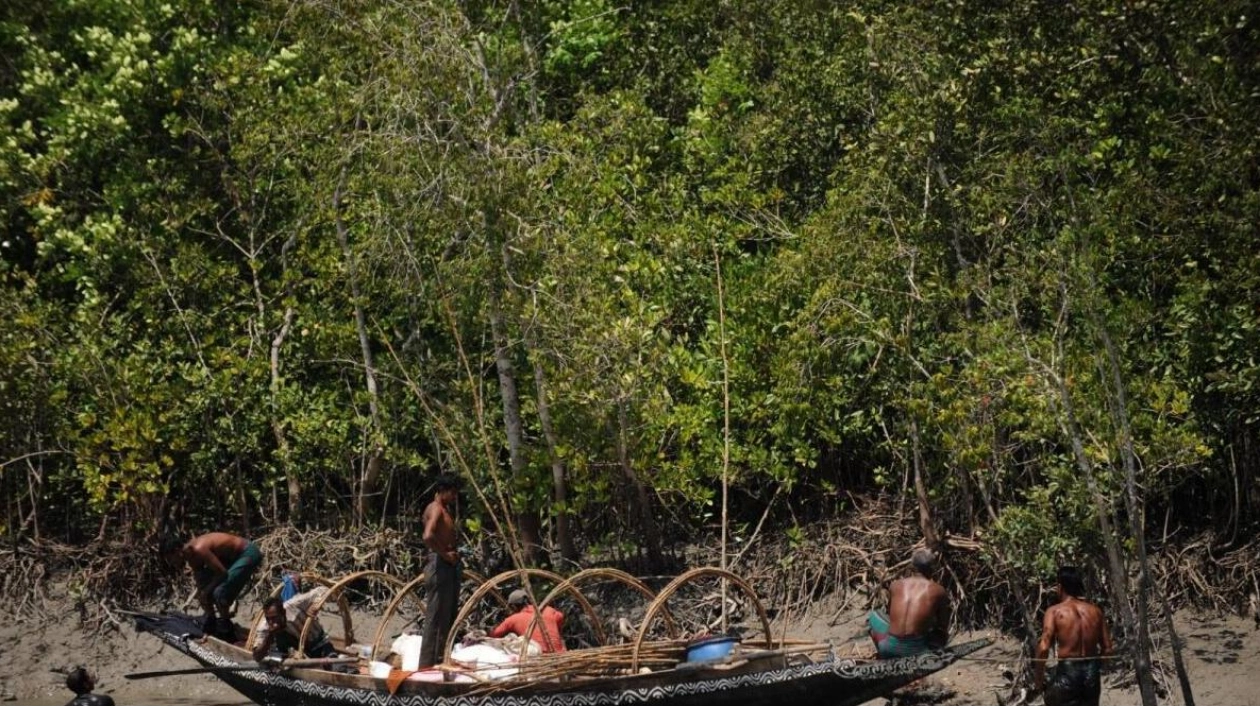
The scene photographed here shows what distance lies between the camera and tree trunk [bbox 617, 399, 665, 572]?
46.2ft

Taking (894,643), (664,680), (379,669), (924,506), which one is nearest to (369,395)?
(379,669)

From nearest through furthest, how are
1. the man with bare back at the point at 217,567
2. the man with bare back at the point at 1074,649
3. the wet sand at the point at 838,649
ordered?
the man with bare back at the point at 1074,649
the wet sand at the point at 838,649
the man with bare back at the point at 217,567

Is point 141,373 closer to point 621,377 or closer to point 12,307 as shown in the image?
point 12,307

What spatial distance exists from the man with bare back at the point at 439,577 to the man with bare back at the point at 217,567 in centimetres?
217

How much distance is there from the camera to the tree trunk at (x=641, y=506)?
46.2 feet

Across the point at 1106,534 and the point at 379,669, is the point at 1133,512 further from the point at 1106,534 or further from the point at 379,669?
the point at 379,669

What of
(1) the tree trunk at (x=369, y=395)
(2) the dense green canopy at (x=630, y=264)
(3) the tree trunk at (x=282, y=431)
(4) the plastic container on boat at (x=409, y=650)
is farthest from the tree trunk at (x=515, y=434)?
(4) the plastic container on boat at (x=409, y=650)

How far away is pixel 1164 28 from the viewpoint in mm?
11703

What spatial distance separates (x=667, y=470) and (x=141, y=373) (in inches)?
209

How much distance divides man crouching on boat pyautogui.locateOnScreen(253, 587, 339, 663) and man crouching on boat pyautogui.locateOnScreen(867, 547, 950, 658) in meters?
4.16

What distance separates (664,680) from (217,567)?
4.25 metres

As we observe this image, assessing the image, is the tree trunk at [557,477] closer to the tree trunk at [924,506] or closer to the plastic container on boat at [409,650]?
the plastic container on boat at [409,650]

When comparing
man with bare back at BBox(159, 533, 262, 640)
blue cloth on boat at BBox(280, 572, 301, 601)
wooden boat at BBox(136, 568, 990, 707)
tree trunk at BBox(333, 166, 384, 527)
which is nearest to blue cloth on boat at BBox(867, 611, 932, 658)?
wooden boat at BBox(136, 568, 990, 707)

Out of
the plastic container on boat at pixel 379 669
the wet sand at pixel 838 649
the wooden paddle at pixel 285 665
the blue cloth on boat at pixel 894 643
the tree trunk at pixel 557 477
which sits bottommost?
the wet sand at pixel 838 649
